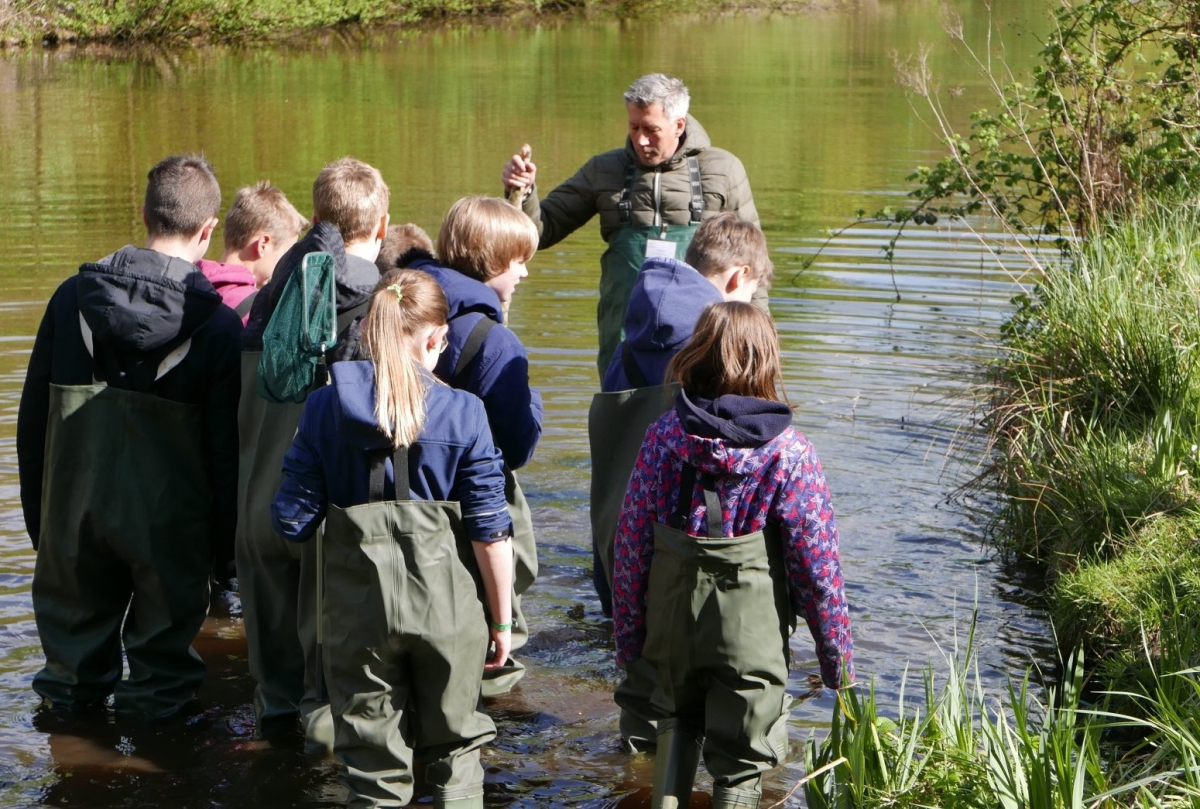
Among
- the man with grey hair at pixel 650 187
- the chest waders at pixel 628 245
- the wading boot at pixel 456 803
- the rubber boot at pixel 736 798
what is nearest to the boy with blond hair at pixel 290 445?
the wading boot at pixel 456 803

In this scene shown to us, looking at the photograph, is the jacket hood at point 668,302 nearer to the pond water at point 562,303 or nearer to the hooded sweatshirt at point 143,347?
the pond water at point 562,303

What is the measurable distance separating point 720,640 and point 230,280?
7.91 ft

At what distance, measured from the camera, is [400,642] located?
3.71 metres

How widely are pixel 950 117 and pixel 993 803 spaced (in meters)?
19.9

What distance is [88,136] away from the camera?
19.6 m

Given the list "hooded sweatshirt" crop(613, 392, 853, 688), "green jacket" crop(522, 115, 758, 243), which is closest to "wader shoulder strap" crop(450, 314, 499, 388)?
"hooded sweatshirt" crop(613, 392, 853, 688)

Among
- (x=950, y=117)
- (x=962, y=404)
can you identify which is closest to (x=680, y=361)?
(x=962, y=404)

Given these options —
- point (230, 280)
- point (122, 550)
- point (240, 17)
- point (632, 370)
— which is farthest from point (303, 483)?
point (240, 17)

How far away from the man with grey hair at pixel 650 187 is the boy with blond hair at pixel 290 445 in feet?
5.02

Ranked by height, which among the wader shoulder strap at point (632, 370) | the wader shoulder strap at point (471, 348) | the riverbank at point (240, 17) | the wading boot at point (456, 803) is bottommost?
the wading boot at point (456, 803)

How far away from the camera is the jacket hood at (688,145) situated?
6004 mm

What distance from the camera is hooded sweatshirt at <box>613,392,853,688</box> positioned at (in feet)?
12.0

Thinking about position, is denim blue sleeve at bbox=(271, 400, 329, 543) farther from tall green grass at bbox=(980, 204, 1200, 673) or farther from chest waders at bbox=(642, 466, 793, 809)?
tall green grass at bbox=(980, 204, 1200, 673)

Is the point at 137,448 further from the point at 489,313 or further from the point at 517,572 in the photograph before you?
the point at 517,572
